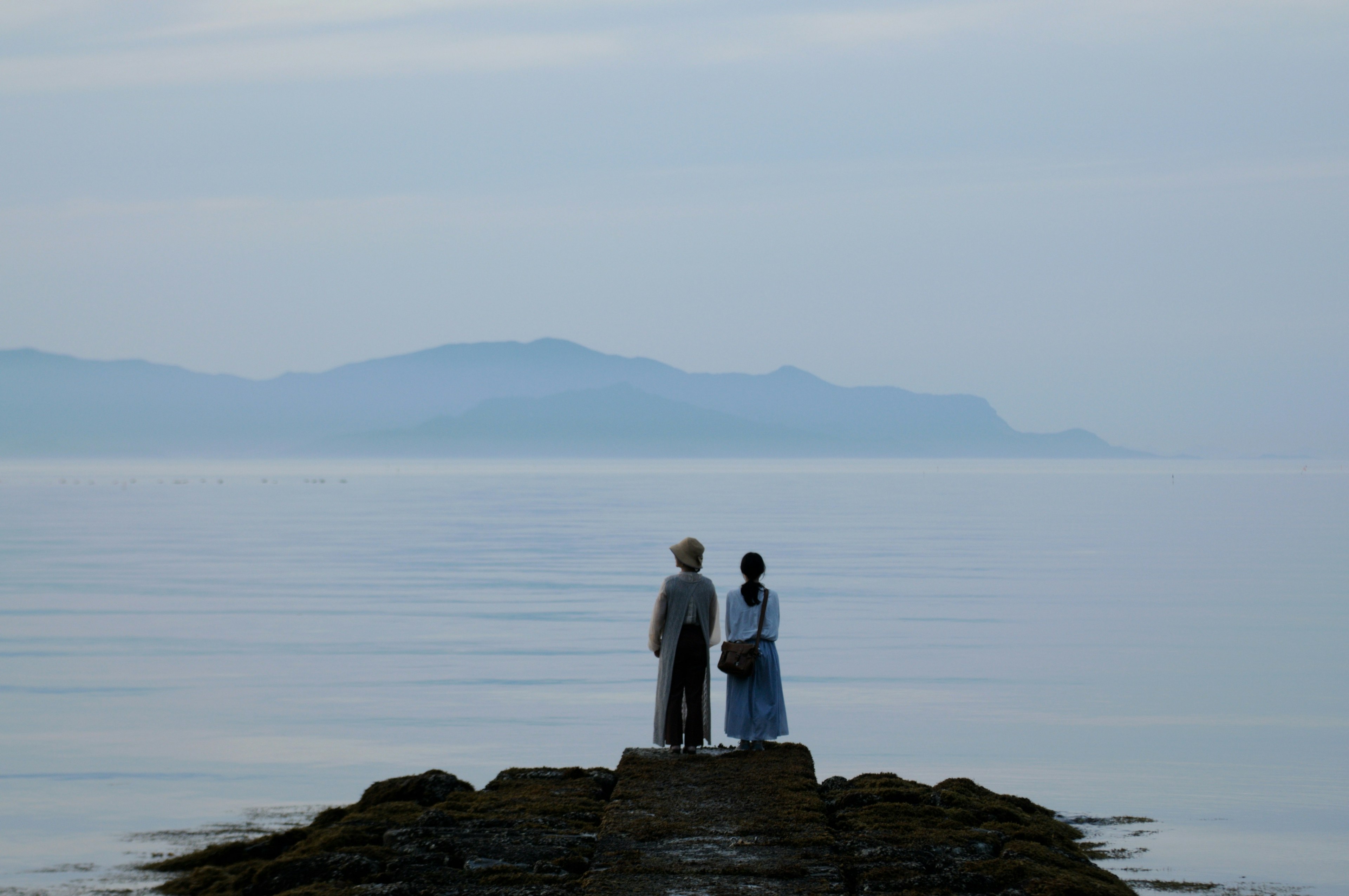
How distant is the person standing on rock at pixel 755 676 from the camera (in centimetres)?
1125

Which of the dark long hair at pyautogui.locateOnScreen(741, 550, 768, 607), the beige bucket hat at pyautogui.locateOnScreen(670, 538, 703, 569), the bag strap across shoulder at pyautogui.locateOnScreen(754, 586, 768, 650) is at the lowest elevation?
the bag strap across shoulder at pyautogui.locateOnScreen(754, 586, 768, 650)

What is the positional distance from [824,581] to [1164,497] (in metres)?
61.0

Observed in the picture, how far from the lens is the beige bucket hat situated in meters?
11.1

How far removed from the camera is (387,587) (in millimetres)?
30516

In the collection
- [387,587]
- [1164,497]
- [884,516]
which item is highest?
[1164,497]

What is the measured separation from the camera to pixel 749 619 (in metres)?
11.3

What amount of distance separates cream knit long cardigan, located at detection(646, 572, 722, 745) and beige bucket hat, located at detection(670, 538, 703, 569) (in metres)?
0.10

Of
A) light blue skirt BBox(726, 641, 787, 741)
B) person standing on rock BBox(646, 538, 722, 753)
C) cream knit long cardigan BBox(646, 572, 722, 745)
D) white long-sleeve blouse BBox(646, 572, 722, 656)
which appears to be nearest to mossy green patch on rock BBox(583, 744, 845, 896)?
light blue skirt BBox(726, 641, 787, 741)

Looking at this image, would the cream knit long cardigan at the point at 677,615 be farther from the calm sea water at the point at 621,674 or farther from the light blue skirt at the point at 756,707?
the calm sea water at the point at 621,674

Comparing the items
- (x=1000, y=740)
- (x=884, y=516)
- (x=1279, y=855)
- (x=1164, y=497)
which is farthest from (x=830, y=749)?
(x=1164, y=497)

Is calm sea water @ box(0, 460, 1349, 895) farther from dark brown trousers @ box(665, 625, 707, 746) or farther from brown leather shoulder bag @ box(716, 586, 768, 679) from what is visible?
dark brown trousers @ box(665, 625, 707, 746)

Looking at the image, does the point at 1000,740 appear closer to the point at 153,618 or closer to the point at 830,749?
the point at 830,749

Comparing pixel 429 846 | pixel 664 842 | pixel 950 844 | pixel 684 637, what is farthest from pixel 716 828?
pixel 684 637

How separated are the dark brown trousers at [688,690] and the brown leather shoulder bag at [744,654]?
19 centimetres
